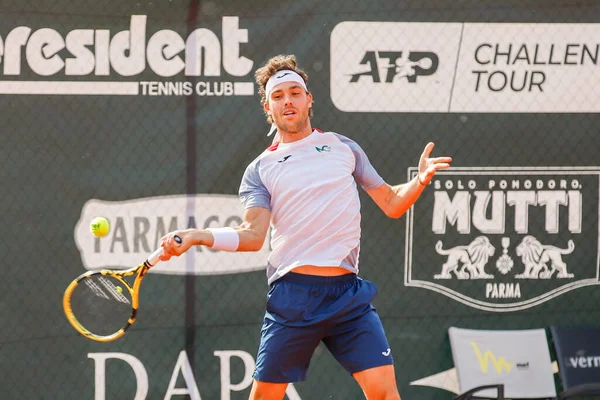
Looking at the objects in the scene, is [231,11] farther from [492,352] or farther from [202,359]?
[492,352]

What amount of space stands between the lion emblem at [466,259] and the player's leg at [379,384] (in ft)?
5.27

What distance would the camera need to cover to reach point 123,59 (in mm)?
5227

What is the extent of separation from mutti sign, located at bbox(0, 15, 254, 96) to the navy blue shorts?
1.69m

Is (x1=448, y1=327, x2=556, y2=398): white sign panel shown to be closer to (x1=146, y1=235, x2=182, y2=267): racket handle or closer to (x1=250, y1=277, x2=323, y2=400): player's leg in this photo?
(x1=250, y1=277, x2=323, y2=400): player's leg

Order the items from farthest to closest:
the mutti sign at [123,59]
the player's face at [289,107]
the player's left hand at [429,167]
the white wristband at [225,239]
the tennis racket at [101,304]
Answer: the mutti sign at [123,59]
the tennis racket at [101,304]
the player's face at [289,107]
the player's left hand at [429,167]
the white wristband at [225,239]

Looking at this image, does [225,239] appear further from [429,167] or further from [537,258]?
[537,258]

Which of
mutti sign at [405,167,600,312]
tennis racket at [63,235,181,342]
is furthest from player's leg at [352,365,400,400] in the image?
mutti sign at [405,167,600,312]

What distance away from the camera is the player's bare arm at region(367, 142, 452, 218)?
3.96 meters

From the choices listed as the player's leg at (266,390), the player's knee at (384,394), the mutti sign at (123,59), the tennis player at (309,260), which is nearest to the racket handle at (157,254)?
the tennis player at (309,260)

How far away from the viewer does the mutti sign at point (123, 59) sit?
5.18 metres

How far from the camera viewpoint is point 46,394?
525 centimetres

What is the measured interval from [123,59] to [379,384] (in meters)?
2.42

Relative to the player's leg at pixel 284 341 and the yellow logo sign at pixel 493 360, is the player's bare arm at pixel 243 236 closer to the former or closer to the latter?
the player's leg at pixel 284 341

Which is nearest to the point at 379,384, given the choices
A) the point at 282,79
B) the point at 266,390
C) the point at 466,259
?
the point at 266,390
